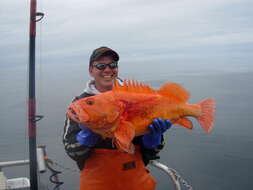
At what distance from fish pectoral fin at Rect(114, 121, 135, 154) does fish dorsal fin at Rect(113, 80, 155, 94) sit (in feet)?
1.35

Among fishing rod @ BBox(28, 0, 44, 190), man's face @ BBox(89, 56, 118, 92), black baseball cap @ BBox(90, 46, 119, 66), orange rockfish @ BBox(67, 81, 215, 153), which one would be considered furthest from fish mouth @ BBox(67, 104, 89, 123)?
fishing rod @ BBox(28, 0, 44, 190)

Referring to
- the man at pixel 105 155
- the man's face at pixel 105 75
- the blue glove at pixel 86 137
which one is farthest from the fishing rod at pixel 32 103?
the blue glove at pixel 86 137

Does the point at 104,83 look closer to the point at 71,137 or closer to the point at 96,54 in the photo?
the point at 96,54

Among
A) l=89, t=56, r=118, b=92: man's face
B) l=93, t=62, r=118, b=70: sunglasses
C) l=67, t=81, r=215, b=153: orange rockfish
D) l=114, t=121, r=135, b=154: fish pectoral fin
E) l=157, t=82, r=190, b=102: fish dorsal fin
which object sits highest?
l=93, t=62, r=118, b=70: sunglasses

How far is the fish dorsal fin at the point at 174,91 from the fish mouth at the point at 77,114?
102 cm

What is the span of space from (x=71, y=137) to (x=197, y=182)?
7.70m

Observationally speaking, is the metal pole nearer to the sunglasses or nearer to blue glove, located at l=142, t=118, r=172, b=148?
the sunglasses

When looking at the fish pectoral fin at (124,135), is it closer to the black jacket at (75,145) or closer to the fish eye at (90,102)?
the fish eye at (90,102)

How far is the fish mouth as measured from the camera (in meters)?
2.45

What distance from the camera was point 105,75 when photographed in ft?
11.0

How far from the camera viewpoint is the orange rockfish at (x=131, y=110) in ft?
8.26

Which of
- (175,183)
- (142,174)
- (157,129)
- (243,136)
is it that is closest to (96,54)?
(157,129)

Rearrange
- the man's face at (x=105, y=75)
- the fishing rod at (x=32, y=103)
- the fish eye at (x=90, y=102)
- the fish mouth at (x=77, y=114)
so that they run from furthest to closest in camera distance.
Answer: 1. the fishing rod at (x=32, y=103)
2. the man's face at (x=105, y=75)
3. the fish eye at (x=90, y=102)
4. the fish mouth at (x=77, y=114)

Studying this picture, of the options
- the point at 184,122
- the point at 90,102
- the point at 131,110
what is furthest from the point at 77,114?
the point at 184,122
